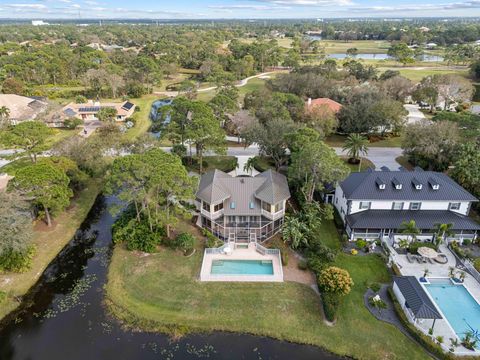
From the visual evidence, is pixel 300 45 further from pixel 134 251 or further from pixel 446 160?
pixel 134 251

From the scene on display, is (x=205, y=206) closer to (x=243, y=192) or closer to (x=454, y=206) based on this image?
(x=243, y=192)

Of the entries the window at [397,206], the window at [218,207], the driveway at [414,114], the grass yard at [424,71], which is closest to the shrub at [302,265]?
the window at [218,207]

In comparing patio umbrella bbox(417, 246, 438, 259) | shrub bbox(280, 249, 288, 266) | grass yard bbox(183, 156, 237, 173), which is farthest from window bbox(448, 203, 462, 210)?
grass yard bbox(183, 156, 237, 173)

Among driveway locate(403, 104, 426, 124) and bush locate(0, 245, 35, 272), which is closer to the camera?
bush locate(0, 245, 35, 272)

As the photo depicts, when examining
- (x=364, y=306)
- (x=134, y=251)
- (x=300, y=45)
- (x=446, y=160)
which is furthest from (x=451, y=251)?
(x=300, y=45)

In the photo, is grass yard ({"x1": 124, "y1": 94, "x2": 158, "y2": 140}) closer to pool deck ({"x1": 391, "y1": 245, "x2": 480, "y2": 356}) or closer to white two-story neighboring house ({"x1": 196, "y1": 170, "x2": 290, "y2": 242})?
white two-story neighboring house ({"x1": 196, "y1": 170, "x2": 290, "y2": 242})

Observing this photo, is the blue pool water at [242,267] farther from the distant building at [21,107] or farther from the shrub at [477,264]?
the distant building at [21,107]
